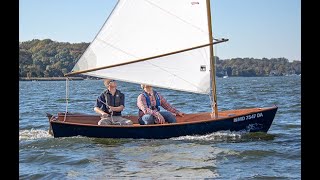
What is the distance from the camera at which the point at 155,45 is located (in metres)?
15.0

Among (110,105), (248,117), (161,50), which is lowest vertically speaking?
(248,117)

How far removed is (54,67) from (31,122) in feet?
340

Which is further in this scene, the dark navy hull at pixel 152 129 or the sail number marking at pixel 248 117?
the sail number marking at pixel 248 117

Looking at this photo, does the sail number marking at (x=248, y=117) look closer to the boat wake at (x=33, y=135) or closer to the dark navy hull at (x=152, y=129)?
the dark navy hull at (x=152, y=129)

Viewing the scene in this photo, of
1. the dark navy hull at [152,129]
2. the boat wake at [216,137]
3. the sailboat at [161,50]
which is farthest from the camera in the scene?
the sailboat at [161,50]

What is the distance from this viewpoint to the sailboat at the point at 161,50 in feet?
48.1

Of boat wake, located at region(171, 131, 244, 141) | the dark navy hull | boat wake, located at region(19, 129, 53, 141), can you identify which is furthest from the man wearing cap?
boat wake, located at region(19, 129, 53, 141)

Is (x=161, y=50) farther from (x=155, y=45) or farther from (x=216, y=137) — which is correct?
(x=216, y=137)

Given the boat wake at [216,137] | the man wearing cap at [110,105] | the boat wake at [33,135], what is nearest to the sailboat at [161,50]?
the boat wake at [216,137]

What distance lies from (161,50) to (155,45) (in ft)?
0.74

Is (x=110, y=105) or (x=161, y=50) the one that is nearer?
(x=110, y=105)

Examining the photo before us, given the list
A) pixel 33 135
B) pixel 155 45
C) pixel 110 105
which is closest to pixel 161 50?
pixel 155 45

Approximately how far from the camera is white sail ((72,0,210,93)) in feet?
48.4
